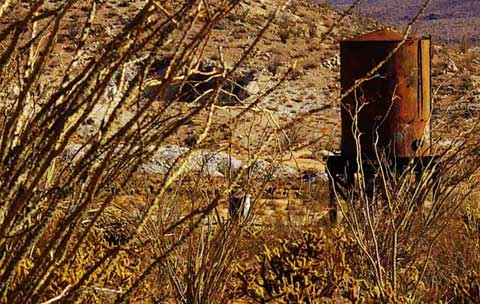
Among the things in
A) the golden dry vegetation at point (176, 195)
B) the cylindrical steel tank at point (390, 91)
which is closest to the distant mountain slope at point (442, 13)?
the cylindrical steel tank at point (390, 91)

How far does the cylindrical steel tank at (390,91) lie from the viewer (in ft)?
37.6

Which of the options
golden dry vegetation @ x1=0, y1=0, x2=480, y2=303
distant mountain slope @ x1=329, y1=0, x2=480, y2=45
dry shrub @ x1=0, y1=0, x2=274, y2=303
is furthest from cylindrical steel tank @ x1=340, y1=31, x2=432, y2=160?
distant mountain slope @ x1=329, y1=0, x2=480, y2=45

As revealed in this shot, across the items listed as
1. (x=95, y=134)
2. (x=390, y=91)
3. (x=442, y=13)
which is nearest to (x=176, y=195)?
(x=95, y=134)

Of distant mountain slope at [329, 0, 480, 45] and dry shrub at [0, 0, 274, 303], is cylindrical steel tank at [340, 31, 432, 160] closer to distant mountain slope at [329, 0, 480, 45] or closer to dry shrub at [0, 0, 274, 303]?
dry shrub at [0, 0, 274, 303]

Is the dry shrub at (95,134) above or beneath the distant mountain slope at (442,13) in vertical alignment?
beneath

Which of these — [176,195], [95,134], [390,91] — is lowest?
[176,195]

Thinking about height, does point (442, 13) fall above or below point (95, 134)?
above

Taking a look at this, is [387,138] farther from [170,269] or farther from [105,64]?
[105,64]

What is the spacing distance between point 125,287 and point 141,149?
134 inches

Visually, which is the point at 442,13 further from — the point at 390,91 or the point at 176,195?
the point at 176,195

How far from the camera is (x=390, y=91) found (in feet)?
37.5

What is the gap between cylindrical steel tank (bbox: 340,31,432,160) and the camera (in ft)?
37.6

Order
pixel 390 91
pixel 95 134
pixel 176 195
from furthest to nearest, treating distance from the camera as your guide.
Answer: pixel 390 91 < pixel 176 195 < pixel 95 134

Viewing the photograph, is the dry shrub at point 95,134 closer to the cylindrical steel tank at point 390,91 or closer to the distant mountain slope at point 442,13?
the cylindrical steel tank at point 390,91
